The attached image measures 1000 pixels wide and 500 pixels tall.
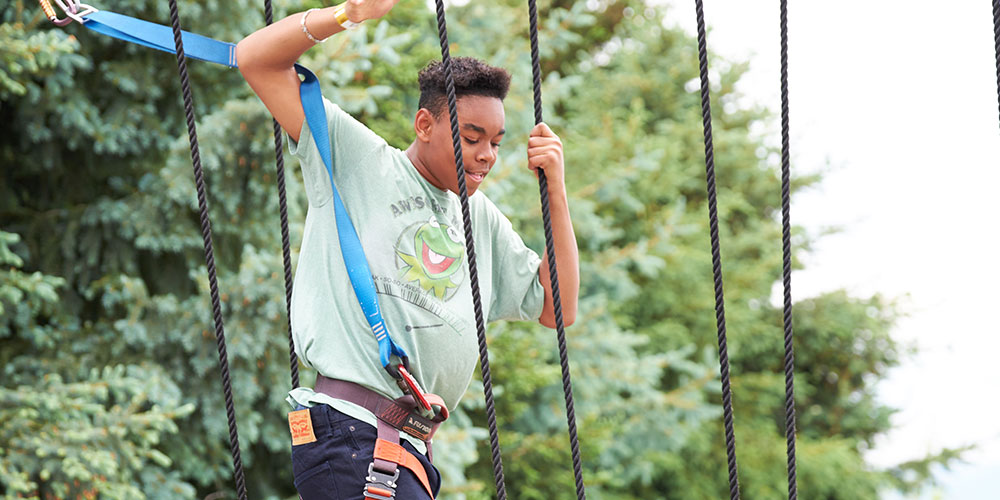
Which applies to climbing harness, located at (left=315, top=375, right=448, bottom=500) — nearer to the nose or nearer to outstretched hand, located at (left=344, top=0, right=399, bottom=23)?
the nose

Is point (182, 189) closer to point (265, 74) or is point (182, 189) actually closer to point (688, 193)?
point (265, 74)

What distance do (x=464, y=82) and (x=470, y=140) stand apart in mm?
104

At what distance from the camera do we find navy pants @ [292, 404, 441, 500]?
159 cm

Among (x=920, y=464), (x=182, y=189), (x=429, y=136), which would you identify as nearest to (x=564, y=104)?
(x=920, y=464)

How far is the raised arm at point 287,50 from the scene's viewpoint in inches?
60.5

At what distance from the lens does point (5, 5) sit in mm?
4305

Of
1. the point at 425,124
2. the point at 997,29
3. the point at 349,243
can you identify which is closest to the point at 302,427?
the point at 349,243

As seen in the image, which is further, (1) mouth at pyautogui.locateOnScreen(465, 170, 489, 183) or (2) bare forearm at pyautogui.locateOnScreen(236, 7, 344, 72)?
(1) mouth at pyautogui.locateOnScreen(465, 170, 489, 183)

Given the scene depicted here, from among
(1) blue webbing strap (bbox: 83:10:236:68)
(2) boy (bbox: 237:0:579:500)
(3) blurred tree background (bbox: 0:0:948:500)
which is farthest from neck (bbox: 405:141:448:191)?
(3) blurred tree background (bbox: 0:0:948:500)

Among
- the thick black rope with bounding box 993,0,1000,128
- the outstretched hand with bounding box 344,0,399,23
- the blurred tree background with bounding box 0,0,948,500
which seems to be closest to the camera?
the outstretched hand with bounding box 344,0,399,23

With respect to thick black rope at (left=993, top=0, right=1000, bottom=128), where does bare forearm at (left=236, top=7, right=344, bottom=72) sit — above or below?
below

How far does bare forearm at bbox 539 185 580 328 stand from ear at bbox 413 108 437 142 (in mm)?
241

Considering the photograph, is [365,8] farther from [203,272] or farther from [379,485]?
[203,272]

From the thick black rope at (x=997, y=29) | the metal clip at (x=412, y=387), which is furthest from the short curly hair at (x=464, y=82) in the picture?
the thick black rope at (x=997, y=29)
